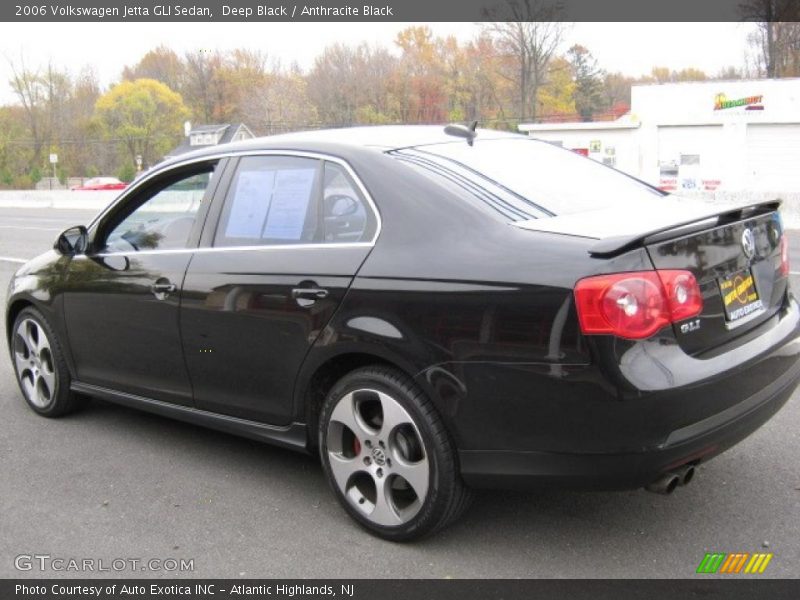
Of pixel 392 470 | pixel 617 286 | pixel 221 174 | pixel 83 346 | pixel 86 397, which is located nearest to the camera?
pixel 617 286

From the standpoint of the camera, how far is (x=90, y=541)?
140 inches

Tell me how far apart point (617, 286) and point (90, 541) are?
2.45 metres

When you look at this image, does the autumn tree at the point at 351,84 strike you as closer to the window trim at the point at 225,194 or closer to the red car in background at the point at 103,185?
the red car in background at the point at 103,185

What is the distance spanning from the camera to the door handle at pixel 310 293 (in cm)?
351

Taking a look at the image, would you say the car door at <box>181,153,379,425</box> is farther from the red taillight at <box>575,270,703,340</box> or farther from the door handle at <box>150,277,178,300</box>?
the red taillight at <box>575,270,703,340</box>

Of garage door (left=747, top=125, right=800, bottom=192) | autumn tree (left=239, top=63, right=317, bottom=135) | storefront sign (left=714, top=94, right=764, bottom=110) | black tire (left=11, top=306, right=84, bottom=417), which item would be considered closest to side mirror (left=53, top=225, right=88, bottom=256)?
black tire (left=11, top=306, right=84, bottom=417)

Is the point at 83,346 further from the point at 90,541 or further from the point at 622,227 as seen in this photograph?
the point at 622,227

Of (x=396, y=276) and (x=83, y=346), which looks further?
(x=83, y=346)

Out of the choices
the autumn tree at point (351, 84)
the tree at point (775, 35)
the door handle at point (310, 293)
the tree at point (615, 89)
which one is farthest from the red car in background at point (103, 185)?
the door handle at point (310, 293)

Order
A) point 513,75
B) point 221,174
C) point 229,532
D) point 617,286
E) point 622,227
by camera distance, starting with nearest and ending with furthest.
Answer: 1. point 617,286
2. point 622,227
3. point 229,532
4. point 221,174
5. point 513,75

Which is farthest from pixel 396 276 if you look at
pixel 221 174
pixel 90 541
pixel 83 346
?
pixel 83 346

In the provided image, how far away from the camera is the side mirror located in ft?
15.9

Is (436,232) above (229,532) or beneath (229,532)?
above
